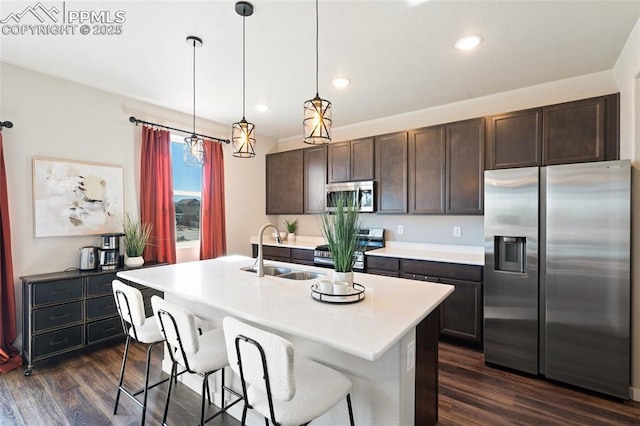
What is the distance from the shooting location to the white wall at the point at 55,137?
2.78 meters

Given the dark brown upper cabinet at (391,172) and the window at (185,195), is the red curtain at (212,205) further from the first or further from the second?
the dark brown upper cabinet at (391,172)

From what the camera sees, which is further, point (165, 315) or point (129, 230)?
point (129, 230)

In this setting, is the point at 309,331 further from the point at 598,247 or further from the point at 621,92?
the point at 621,92

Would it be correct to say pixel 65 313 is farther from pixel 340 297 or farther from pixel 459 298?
pixel 459 298

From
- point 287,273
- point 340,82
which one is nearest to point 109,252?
point 287,273

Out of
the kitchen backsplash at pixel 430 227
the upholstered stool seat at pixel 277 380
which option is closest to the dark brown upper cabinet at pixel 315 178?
the kitchen backsplash at pixel 430 227

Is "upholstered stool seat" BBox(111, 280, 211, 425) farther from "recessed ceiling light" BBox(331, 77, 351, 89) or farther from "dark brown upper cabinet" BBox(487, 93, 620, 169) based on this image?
"dark brown upper cabinet" BBox(487, 93, 620, 169)

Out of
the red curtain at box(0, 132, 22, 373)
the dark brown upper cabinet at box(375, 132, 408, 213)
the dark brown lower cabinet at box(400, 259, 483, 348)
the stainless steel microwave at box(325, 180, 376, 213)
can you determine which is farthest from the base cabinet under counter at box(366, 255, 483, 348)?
the red curtain at box(0, 132, 22, 373)

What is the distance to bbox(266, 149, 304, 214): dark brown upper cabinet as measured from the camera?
4.79 meters

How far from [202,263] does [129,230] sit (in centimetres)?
122

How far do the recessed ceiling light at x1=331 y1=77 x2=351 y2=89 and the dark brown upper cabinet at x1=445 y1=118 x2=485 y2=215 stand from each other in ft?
4.13

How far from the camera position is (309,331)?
48.5 inches

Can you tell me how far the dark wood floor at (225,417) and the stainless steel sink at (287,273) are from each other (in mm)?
1018

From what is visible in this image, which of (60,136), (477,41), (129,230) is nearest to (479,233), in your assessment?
(477,41)
